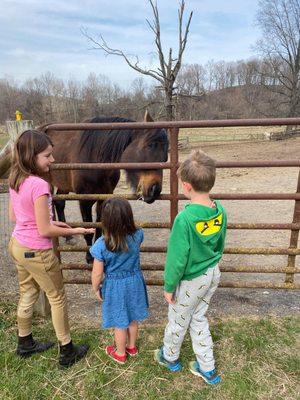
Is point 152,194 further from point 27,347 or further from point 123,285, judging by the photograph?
point 27,347

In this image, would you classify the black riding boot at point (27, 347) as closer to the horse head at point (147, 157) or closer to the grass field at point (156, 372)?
the grass field at point (156, 372)

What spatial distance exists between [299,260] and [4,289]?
11.6 feet

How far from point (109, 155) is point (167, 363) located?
2118 millimetres

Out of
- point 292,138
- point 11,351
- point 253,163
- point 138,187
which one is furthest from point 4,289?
point 292,138

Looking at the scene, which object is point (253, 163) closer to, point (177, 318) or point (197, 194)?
point (197, 194)

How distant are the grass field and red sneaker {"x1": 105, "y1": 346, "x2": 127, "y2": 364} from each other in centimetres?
3

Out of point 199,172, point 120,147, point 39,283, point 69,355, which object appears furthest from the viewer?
point 120,147

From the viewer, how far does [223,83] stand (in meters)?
58.6

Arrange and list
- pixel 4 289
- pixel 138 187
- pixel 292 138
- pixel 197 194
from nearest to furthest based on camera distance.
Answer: pixel 197 194, pixel 138 187, pixel 4 289, pixel 292 138

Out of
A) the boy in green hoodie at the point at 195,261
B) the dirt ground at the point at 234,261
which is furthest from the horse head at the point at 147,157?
the dirt ground at the point at 234,261

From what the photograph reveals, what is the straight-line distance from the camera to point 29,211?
208 cm

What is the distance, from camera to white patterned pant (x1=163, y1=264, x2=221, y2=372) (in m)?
2.03

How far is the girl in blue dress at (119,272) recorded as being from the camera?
1994 mm

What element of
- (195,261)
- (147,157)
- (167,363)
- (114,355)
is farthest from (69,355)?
(147,157)
